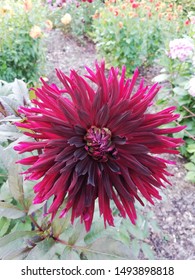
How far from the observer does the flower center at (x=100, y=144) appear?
0.69 meters

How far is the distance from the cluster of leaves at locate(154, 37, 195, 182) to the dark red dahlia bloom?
6.09 ft

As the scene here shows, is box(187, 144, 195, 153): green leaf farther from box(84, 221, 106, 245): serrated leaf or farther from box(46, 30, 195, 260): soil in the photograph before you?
box(84, 221, 106, 245): serrated leaf

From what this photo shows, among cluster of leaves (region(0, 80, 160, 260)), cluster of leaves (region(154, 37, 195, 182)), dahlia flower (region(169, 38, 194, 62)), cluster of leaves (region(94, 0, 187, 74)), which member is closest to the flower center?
cluster of leaves (region(0, 80, 160, 260))

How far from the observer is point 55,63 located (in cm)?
388

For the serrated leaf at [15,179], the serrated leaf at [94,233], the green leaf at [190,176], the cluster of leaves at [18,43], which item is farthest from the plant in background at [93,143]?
the cluster of leaves at [18,43]

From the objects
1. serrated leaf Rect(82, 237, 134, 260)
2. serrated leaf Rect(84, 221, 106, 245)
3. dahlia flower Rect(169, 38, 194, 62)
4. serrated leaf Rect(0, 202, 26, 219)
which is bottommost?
serrated leaf Rect(82, 237, 134, 260)

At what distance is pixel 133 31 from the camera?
3.38 meters

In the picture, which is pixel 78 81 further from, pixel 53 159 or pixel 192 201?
pixel 192 201

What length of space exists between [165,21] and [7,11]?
1705mm

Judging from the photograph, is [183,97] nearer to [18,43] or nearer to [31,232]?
[18,43]

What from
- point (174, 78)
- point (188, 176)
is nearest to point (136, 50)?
point (174, 78)

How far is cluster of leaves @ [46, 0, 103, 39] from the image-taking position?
169 inches

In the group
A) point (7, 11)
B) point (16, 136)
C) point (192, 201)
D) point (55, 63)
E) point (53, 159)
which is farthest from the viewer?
point (55, 63)

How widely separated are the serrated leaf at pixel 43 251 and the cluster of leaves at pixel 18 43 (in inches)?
84.3
